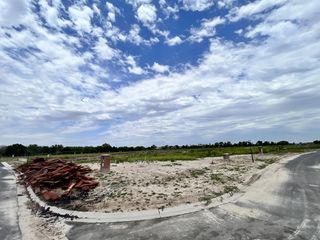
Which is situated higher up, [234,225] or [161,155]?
[161,155]

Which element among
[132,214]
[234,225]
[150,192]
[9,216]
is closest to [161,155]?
[150,192]

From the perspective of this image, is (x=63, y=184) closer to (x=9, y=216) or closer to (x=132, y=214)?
(x=9, y=216)

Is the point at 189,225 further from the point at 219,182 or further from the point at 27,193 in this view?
the point at 27,193

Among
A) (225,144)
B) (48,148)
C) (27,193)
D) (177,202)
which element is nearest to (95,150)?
(48,148)

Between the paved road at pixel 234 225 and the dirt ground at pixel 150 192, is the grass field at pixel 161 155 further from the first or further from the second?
the paved road at pixel 234 225

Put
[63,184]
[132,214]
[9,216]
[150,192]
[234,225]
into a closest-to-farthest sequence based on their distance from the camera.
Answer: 1. [234,225]
2. [132,214]
3. [9,216]
4. [150,192]
5. [63,184]

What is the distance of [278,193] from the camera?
523 inches

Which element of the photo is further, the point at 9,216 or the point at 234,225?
the point at 9,216

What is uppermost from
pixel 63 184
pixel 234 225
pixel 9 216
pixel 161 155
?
pixel 161 155

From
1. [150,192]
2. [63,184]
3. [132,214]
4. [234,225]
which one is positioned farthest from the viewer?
[63,184]

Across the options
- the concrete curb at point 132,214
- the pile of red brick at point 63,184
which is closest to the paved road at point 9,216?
the pile of red brick at point 63,184

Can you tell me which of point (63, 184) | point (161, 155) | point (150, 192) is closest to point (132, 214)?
point (150, 192)

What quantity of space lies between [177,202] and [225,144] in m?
107

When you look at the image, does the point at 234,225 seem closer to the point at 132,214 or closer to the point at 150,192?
the point at 132,214
